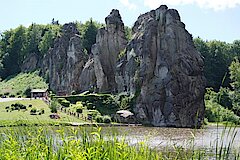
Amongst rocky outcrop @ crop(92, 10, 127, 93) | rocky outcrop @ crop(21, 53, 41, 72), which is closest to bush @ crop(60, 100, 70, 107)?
rocky outcrop @ crop(92, 10, 127, 93)

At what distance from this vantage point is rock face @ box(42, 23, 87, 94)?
95438 millimetres

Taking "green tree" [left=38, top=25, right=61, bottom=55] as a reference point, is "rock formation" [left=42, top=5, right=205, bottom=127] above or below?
below

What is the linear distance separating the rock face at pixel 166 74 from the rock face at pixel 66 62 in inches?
1105

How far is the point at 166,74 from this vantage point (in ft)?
203

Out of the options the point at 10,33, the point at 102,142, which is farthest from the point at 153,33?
the point at 10,33

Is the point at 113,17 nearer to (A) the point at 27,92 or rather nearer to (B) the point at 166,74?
(B) the point at 166,74

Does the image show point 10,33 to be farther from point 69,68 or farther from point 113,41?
point 113,41

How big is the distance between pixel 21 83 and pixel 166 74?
66.1 m

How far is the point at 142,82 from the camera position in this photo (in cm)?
6462

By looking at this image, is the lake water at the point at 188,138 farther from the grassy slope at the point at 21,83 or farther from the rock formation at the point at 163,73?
the grassy slope at the point at 21,83

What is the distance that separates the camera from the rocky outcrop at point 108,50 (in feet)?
275

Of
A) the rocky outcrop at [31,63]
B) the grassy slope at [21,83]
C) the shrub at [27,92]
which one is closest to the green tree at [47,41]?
the rocky outcrop at [31,63]

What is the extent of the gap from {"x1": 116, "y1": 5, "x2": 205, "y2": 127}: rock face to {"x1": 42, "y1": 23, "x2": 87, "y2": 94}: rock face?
28.1 meters

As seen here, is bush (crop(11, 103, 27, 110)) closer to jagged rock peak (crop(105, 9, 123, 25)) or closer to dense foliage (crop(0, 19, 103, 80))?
jagged rock peak (crop(105, 9, 123, 25))
